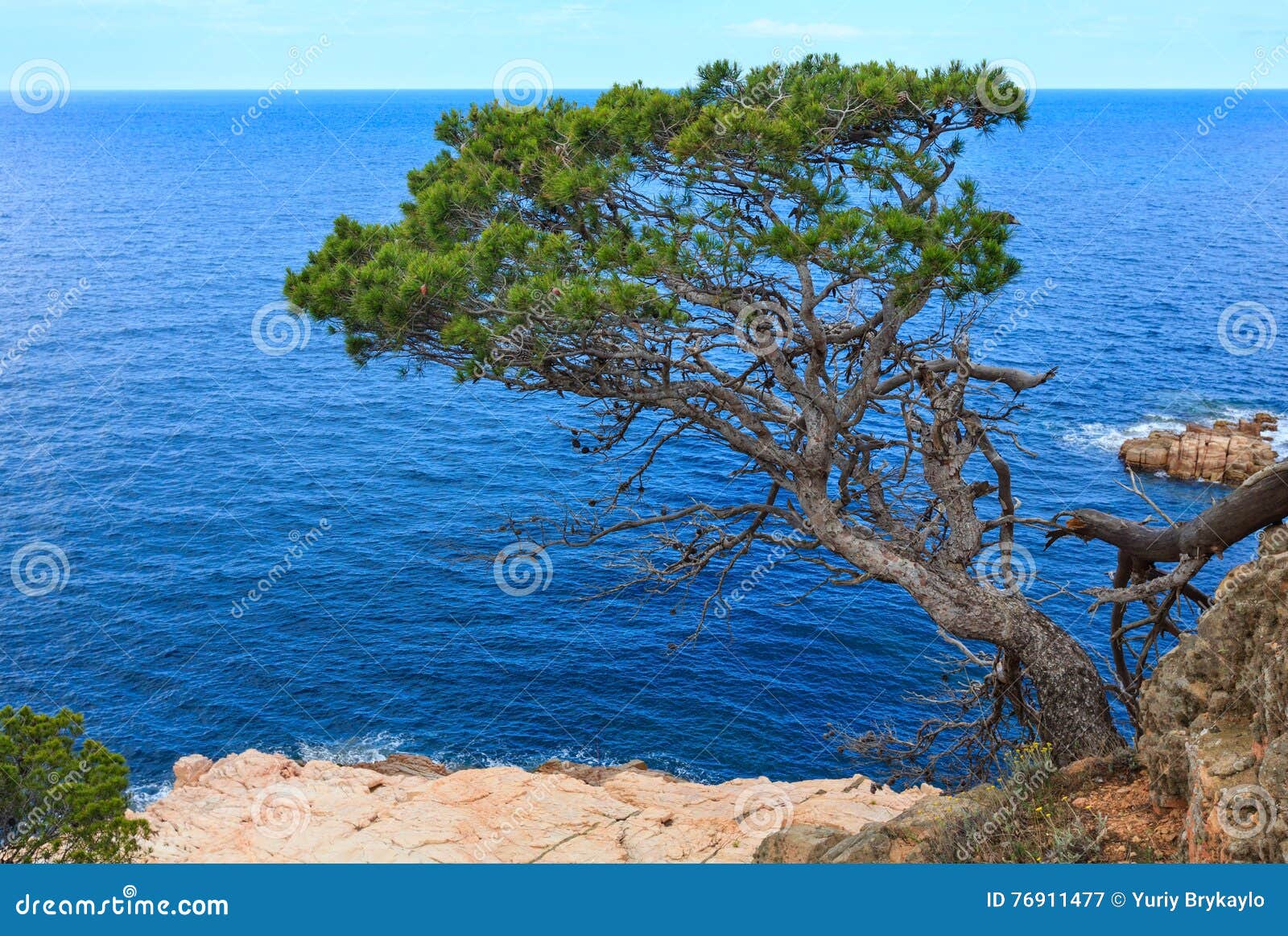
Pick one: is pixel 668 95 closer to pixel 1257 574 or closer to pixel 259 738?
pixel 1257 574

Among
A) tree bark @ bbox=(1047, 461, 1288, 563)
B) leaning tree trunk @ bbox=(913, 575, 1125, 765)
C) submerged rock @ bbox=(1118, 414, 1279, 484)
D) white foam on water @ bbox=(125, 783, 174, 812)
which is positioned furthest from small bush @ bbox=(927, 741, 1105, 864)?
submerged rock @ bbox=(1118, 414, 1279, 484)

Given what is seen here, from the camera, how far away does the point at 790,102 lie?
13.6 metres

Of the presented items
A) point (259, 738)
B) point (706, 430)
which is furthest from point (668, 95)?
point (259, 738)

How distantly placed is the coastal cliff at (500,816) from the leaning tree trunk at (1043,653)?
4321 mm

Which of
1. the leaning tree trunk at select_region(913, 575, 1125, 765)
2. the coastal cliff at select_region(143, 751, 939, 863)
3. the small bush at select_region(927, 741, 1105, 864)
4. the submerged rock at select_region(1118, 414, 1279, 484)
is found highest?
the leaning tree trunk at select_region(913, 575, 1125, 765)

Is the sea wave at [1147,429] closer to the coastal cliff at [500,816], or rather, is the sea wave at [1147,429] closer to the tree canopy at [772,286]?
the coastal cliff at [500,816]

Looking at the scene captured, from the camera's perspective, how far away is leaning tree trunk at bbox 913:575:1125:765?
13508 millimetres

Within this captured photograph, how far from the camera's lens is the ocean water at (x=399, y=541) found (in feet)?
120

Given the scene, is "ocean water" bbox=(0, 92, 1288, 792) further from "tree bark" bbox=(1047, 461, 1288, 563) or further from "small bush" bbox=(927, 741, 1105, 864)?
"tree bark" bbox=(1047, 461, 1288, 563)

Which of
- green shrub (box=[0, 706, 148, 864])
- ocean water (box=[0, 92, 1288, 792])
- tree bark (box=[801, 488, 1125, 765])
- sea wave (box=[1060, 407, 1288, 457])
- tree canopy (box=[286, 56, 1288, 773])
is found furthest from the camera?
sea wave (box=[1060, 407, 1288, 457])

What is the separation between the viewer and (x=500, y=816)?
2258cm

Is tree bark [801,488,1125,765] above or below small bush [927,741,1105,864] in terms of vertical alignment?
above

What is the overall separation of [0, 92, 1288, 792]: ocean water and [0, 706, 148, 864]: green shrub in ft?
26.5

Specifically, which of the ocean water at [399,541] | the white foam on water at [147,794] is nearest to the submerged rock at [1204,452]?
the ocean water at [399,541]
